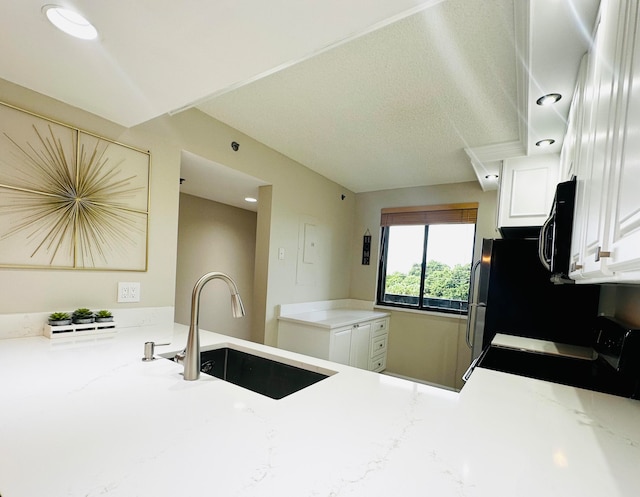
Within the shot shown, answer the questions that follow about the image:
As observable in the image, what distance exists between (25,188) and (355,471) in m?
1.77

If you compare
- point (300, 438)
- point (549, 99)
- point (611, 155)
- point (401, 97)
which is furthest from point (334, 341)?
point (611, 155)

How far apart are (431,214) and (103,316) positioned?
11.0 ft

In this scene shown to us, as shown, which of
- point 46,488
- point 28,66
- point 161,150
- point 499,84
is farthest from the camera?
point 161,150

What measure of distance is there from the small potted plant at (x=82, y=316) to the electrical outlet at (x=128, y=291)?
0.66 feet

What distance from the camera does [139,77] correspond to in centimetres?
126

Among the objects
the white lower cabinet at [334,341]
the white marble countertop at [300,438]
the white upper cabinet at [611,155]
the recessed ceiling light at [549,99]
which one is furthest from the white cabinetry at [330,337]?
the recessed ceiling light at [549,99]

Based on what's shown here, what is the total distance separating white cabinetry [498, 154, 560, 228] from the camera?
7.43 ft

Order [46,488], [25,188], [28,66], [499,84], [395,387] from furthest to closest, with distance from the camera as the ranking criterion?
[499,84] < [25,188] < [28,66] < [395,387] < [46,488]

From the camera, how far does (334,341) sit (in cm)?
280

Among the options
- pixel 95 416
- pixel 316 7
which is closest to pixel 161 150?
pixel 316 7

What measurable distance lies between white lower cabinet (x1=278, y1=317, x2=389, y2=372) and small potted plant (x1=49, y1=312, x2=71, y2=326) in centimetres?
176

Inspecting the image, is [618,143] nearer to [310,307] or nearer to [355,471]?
[355,471]

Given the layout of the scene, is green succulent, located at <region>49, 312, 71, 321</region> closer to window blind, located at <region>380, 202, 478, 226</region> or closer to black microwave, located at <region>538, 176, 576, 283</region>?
black microwave, located at <region>538, 176, 576, 283</region>

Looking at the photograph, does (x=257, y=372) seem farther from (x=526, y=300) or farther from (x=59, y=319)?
(x=526, y=300)
